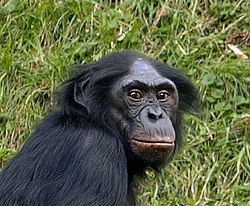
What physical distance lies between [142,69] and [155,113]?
42 centimetres

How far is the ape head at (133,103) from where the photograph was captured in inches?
228

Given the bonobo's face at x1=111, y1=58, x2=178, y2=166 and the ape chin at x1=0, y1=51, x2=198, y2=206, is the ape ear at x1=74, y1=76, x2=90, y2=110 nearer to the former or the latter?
the ape chin at x1=0, y1=51, x2=198, y2=206

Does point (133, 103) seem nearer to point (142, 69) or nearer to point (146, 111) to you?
point (146, 111)

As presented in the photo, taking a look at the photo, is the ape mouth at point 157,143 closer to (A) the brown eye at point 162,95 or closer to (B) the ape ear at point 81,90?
(A) the brown eye at point 162,95

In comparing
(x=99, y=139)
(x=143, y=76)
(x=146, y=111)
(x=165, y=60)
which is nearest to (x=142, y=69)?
(x=143, y=76)

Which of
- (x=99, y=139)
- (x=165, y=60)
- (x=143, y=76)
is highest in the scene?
(x=143, y=76)

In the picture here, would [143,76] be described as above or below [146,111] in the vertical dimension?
above

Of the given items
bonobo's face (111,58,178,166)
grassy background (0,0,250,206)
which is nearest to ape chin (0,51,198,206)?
bonobo's face (111,58,178,166)

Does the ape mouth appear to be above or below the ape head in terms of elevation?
below

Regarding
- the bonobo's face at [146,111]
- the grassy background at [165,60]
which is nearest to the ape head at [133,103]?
the bonobo's face at [146,111]

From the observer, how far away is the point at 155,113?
5.85 meters

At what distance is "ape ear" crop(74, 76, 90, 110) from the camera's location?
604cm

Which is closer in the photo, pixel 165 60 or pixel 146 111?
pixel 146 111

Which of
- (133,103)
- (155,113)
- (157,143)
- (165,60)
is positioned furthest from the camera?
(165,60)
